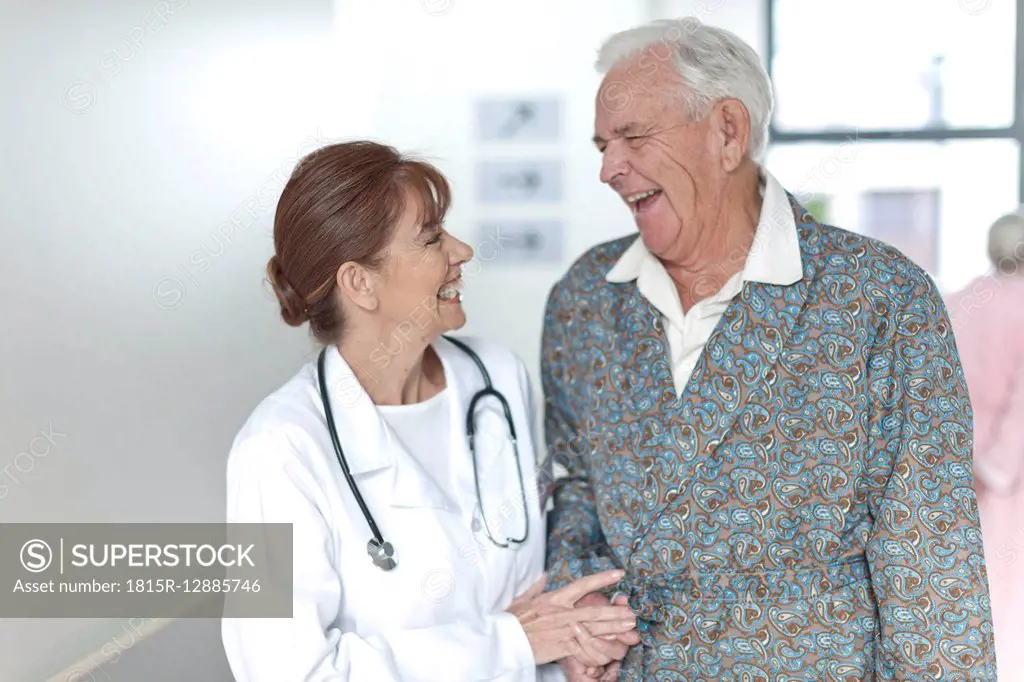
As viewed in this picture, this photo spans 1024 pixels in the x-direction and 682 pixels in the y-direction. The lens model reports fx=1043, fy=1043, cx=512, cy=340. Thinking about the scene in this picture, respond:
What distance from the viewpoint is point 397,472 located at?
1.51 meters

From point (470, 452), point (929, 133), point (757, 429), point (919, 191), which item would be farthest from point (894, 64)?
point (470, 452)

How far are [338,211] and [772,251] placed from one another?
640 millimetres

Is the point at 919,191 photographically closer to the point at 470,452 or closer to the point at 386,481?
the point at 470,452

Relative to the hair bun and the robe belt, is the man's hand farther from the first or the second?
the hair bun

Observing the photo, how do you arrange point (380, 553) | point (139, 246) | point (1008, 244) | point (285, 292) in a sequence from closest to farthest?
1. point (380, 553)
2. point (285, 292)
3. point (139, 246)
4. point (1008, 244)

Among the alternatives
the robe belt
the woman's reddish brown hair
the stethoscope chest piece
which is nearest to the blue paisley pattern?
the robe belt

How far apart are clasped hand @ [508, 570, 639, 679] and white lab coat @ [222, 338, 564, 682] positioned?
3 cm

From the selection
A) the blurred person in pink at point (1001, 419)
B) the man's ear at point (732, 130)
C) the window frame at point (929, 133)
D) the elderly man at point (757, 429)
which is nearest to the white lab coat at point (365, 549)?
the elderly man at point (757, 429)

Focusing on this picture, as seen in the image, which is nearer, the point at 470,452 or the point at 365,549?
the point at 365,549

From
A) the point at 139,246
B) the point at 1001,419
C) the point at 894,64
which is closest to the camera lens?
the point at 139,246

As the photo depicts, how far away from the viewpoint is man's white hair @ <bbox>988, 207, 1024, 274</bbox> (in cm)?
272

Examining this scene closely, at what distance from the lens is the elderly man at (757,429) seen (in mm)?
1436

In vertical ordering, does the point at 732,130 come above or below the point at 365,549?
above

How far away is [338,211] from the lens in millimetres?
1468
